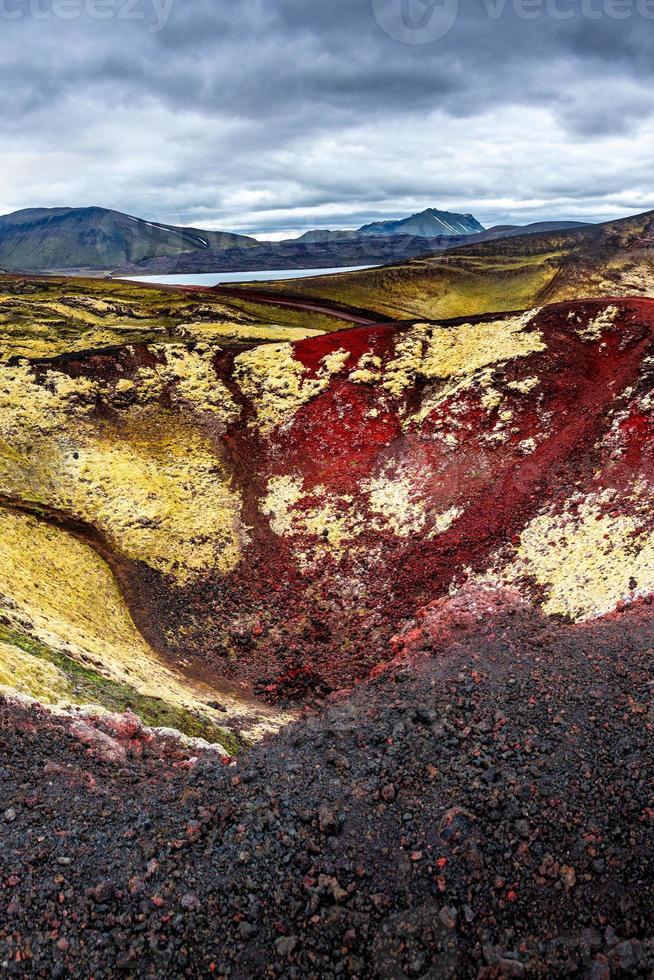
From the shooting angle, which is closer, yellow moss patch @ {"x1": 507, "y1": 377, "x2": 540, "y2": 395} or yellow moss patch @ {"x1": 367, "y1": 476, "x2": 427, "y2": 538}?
yellow moss patch @ {"x1": 367, "y1": 476, "x2": 427, "y2": 538}

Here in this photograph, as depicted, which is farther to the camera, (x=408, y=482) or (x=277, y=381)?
(x=277, y=381)

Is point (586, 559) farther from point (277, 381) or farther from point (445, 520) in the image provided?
point (277, 381)

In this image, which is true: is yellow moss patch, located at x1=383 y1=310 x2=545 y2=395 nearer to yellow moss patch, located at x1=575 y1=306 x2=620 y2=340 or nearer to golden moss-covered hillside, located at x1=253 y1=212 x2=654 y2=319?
yellow moss patch, located at x1=575 y1=306 x2=620 y2=340

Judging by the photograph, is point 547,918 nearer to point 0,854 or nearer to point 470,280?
point 0,854

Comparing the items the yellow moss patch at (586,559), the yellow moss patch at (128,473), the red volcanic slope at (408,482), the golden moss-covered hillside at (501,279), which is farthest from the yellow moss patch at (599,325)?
the golden moss-covered hillside at (501,279)

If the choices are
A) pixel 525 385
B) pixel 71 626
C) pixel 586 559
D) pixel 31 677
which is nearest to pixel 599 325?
pixel 525 385

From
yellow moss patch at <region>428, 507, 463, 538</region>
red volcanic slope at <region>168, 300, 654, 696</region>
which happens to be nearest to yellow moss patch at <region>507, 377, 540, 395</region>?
red volcanic slope at <region>168, 300, 654, 696</region>

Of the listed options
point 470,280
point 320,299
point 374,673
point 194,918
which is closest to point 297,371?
point 374,673
